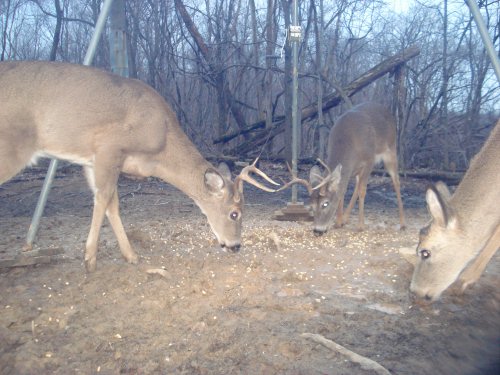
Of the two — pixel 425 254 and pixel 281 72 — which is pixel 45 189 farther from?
pixel 281 72

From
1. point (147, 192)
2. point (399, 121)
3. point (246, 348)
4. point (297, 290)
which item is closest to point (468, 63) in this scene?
point (399, 121)

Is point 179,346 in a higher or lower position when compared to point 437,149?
lower

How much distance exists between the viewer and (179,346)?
359cm

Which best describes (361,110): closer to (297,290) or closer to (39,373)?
(297,290)

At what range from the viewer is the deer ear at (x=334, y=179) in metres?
7.60

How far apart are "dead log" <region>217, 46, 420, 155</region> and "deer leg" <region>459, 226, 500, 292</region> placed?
7.82 m

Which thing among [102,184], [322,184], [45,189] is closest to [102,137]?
[102,184]

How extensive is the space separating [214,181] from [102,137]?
4.24 ft

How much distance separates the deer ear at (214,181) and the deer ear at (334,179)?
6.63ft

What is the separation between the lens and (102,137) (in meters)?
5.59

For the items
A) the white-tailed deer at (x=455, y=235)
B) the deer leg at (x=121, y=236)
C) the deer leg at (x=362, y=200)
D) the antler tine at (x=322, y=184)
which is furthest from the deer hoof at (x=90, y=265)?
the deer leg at (x=362, y=200)

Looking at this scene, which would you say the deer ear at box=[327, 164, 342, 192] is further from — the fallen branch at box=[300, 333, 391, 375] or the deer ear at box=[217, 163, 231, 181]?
the fallen branch at box=[300, 333, 391, 375]

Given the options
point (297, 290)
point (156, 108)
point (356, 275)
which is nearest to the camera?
point (297, 290)

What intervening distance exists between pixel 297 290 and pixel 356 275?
2.90 feet
